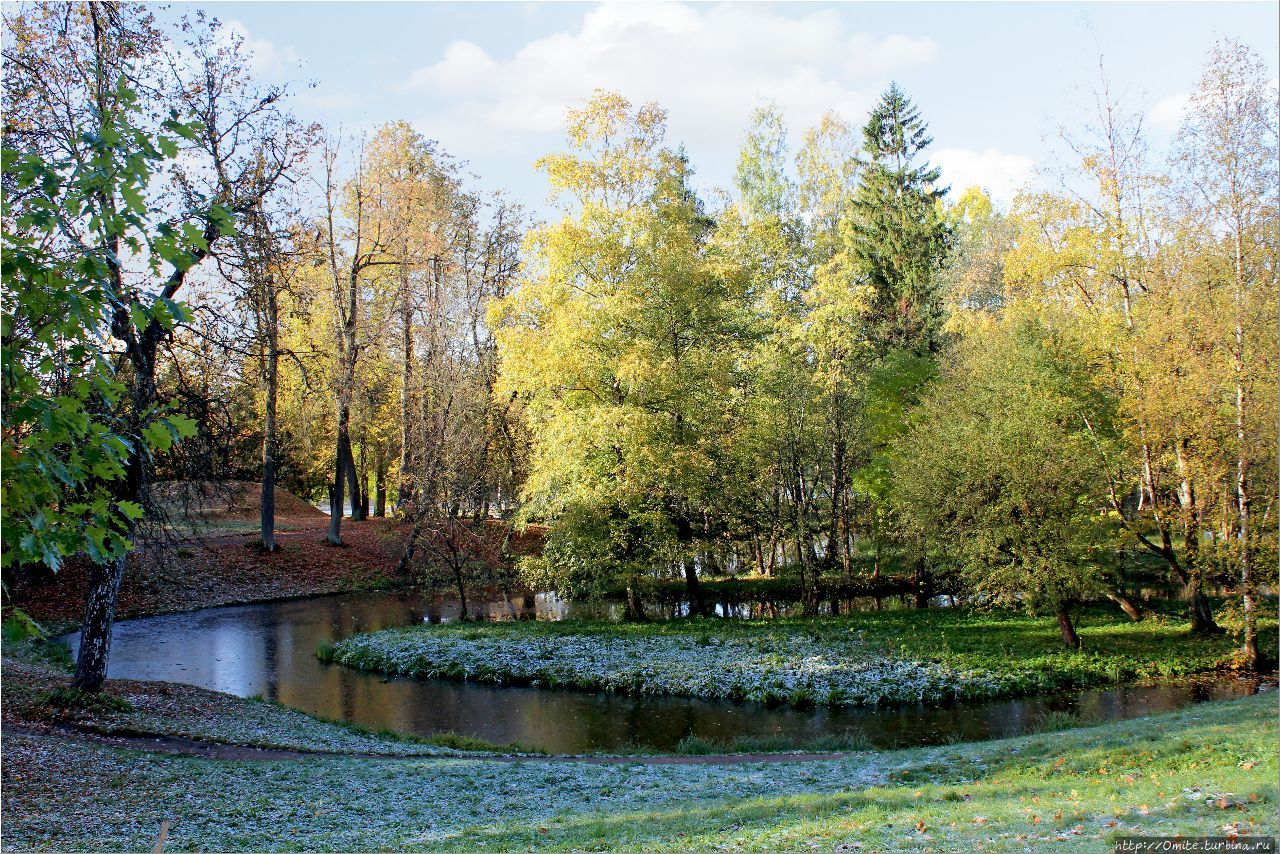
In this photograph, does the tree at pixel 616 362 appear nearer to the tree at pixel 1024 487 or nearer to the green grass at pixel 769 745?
the tree at pixel 1024 487

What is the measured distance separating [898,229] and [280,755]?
36.7 m

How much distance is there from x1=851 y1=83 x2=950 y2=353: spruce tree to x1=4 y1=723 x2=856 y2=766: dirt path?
96.4 feet

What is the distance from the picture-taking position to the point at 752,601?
32688mm

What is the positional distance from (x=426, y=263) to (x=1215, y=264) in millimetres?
29910

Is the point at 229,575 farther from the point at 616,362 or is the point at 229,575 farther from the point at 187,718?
the point at 187,718

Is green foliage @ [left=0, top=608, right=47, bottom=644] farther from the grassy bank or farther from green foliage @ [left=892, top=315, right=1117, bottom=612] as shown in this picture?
green foliage @ [left=892, top=315, right=1117, bottom=612]

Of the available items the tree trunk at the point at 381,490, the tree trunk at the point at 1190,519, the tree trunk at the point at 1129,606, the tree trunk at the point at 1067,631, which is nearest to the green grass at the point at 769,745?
the tree trunk at the point at 1067,631

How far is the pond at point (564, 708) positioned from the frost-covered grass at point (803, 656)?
0.67 metres

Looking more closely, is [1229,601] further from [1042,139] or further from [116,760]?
[116,760]

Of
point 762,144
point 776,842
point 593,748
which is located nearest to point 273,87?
point 593,748

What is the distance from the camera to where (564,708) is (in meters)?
19.1

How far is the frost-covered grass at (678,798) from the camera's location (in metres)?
8.39

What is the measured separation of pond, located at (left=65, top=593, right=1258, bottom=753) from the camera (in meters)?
16.8

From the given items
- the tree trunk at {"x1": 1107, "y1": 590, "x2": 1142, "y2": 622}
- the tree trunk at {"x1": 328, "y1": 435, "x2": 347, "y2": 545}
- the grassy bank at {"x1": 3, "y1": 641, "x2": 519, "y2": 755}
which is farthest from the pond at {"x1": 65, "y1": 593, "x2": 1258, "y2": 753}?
the tree trunk at {"x1": 328, "y1": 435, "x2": 347, "y2": 545}
